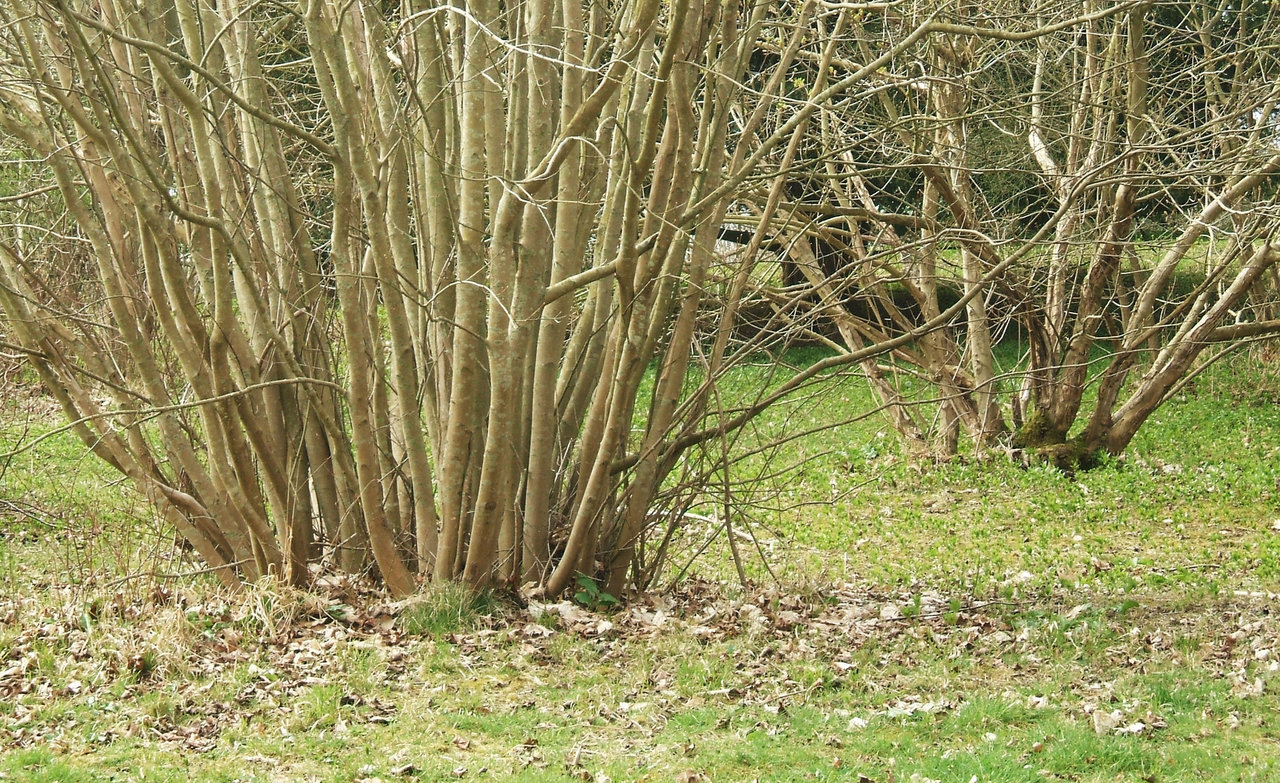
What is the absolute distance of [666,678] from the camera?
5.88 m

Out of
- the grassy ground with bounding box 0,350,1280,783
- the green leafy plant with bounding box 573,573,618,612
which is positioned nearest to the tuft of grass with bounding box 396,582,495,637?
the grassy ground with bounding box 0,350,1280,783

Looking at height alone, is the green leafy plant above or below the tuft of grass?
below

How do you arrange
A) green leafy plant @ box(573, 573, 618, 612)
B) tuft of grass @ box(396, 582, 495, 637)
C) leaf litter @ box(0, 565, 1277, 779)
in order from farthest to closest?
green leafy plant @ box(573, 573, 618, 612), tuft of grass @ box(396, 582, 495, 637), leaf litter @ box(0, 565, 1277, 779)

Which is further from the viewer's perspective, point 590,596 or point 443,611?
point 590,596

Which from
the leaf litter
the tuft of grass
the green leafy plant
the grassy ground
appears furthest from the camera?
the green leafy plant

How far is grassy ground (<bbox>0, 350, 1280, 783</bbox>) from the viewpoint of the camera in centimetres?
478

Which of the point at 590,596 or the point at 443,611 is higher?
the point at 443,611

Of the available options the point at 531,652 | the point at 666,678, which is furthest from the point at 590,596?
the point at 666,678

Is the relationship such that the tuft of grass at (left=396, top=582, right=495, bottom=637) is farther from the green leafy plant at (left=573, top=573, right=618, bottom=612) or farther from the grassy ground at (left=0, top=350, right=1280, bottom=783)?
the green leafy plant at (left=573, top=573, right=618, bottom=612)

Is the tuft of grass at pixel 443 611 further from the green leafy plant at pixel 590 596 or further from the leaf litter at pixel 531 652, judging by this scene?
the green leafy plant at pixel 590 596

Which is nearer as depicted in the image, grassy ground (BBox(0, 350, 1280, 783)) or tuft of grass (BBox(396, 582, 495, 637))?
grassy ground (BBox(0, 350, 1280, 783))

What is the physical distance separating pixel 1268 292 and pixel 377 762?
553 inches

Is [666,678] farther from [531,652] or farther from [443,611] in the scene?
[443,611]

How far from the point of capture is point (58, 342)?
7770 mm
